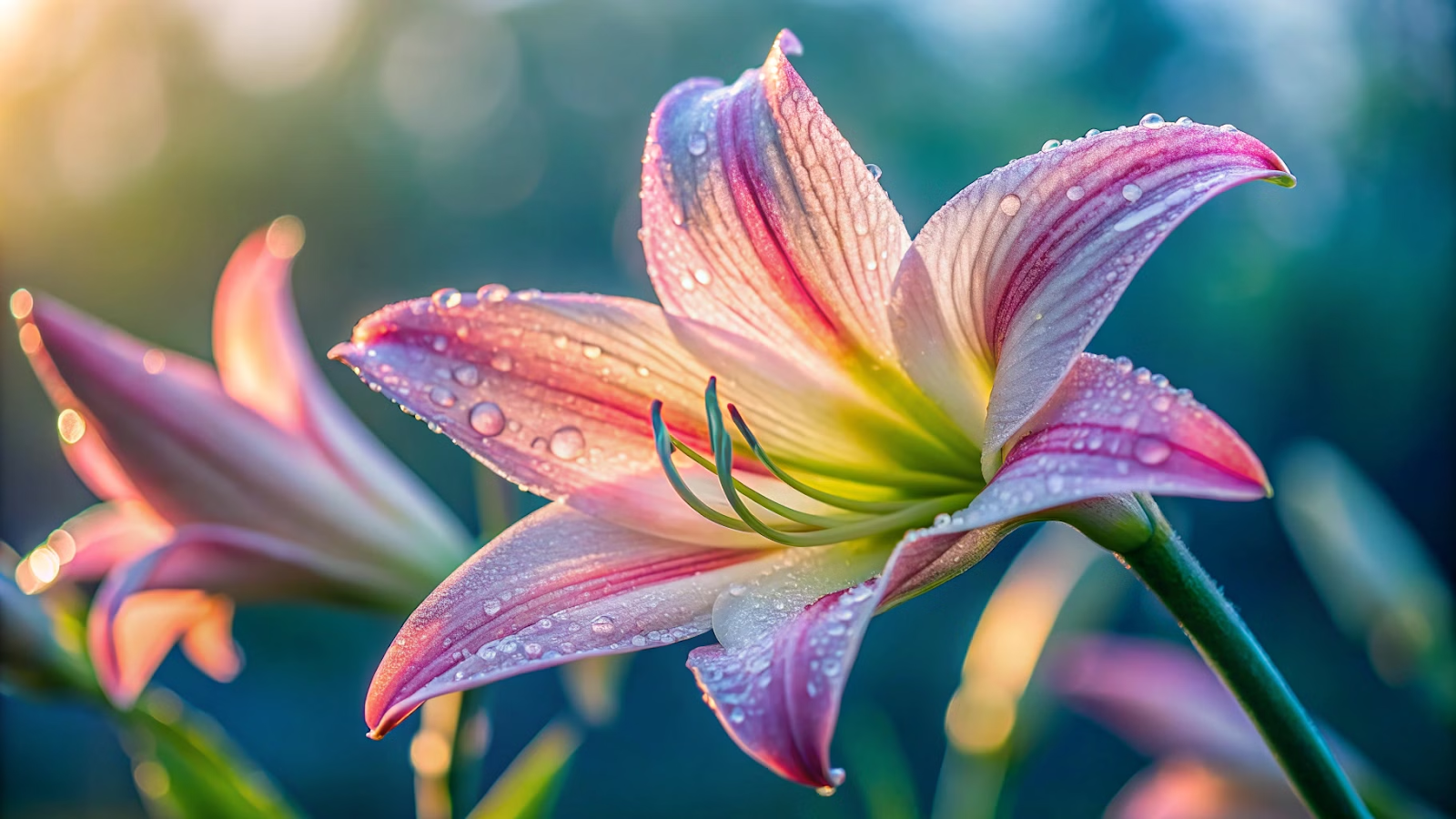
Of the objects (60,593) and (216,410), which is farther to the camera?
(60,593)

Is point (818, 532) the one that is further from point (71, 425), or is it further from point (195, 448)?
point (71, 425)

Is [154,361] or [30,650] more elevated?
[154,361]

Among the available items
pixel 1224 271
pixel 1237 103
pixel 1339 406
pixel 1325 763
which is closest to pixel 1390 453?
pixel 1339 406

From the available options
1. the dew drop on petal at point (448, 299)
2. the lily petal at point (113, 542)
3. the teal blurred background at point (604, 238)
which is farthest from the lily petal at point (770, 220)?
the teal blurred background at point (604, 238)

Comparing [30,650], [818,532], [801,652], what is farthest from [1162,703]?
[30,650]

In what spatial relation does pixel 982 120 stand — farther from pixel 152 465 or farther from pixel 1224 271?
pixel 152 465

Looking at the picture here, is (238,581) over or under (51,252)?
over

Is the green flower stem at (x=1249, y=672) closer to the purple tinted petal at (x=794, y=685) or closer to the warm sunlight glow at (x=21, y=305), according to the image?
the purple tinted petal at (x=794, y=685)
